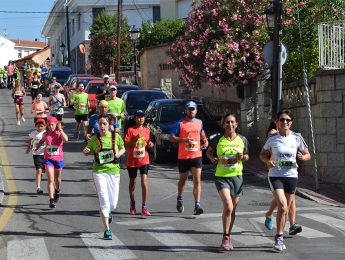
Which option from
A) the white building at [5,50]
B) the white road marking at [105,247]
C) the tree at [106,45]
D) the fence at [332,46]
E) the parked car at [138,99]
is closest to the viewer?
the white road marking at [105,247]

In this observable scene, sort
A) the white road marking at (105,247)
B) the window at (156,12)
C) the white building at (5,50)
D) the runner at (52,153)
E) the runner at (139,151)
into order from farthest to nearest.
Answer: the white building at (5,50), the window at (156,12), the runner at (52,153), the runner at (139,151), the white road marking at (105,247)

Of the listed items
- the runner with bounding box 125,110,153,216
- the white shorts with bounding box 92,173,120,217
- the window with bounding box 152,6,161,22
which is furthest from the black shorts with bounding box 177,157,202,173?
the window with bounding box 152,6,161,22

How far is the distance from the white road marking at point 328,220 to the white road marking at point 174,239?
245cm

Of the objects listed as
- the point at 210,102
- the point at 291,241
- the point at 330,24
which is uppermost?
the point at 330,24

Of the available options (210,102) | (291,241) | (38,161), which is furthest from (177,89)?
(291,241)

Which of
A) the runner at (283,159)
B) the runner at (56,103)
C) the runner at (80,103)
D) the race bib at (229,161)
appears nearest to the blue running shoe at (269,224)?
the runner at (283,159)

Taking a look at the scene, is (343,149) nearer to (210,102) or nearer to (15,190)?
(15,190)

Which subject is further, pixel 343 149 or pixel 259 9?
pixel 259 9

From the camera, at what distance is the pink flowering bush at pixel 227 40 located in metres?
21.3

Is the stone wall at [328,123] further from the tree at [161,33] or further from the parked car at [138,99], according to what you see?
the tree at [161,33]

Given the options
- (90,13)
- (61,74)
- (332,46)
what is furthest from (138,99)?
(90,13)

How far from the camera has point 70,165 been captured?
1909 centimetres

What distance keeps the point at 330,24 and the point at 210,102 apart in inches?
412

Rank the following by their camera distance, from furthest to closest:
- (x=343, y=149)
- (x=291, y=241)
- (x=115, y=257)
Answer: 1. (x=343, y=149)
2. (x=291, y=241)
3. (x=115, y=257)
